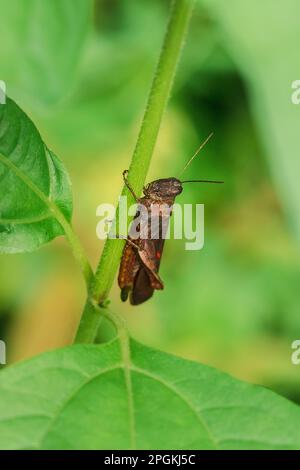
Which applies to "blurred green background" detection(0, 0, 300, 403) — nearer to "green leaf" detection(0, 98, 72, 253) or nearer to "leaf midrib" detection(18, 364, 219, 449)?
"green leaf" detection(0, 98, 72, 253)

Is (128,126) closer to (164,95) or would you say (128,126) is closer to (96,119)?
(96,119)

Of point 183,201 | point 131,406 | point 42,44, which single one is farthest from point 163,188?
point 183,201

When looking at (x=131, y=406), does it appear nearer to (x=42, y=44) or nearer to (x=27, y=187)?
(x=27, y=187)

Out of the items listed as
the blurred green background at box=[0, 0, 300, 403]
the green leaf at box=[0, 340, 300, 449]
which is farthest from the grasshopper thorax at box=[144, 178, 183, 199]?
the blurred green background at box=[0, 0, 300, 403]

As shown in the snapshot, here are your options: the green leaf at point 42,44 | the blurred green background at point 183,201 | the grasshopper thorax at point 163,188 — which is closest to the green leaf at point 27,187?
the grasshopper thorax at point 163,188

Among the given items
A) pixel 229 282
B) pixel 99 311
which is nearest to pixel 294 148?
pixel 99 311
